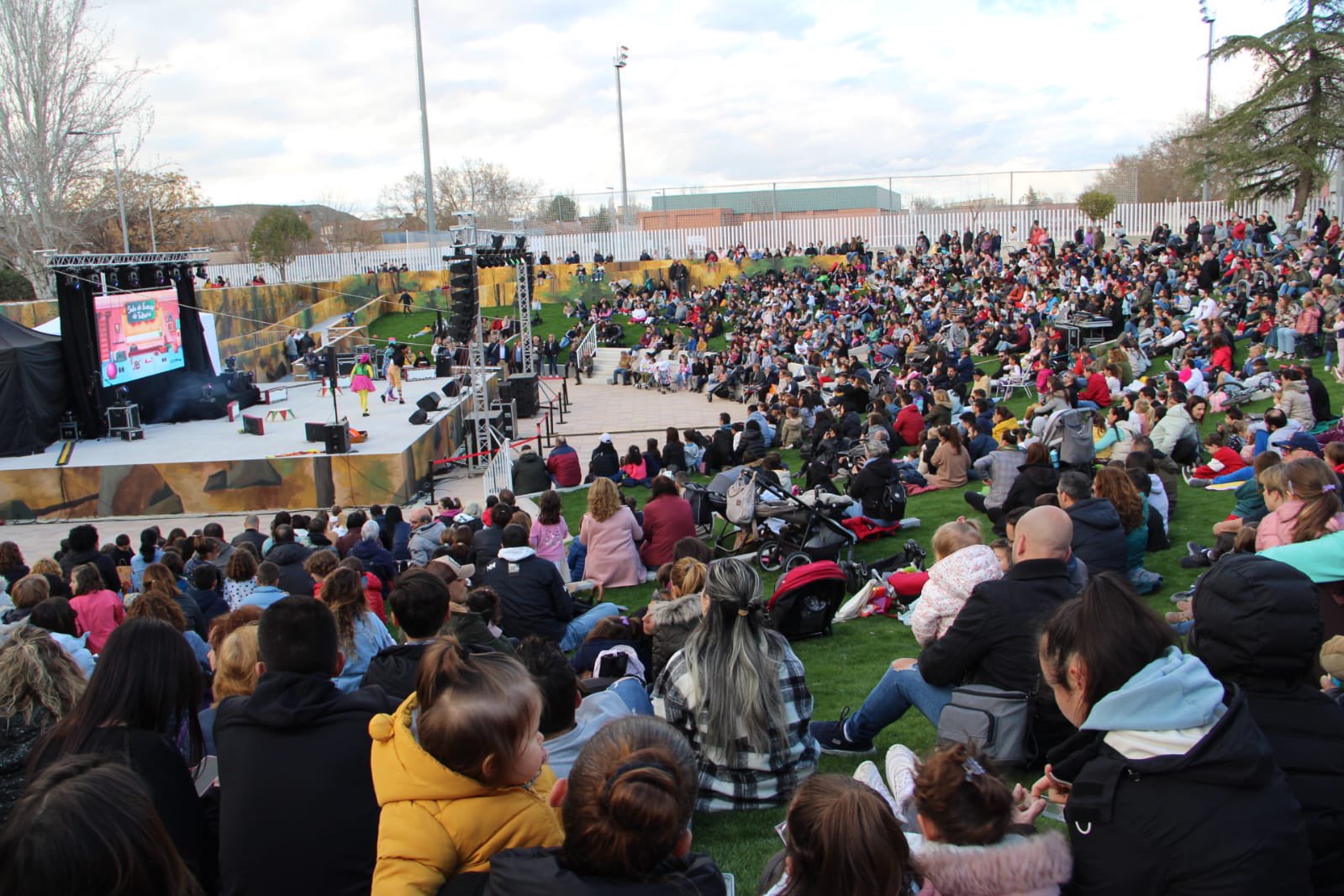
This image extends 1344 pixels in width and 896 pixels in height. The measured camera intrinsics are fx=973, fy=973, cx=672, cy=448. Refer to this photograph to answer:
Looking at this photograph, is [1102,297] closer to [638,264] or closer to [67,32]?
[638,264]

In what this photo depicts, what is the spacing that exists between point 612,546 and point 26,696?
5.82 m

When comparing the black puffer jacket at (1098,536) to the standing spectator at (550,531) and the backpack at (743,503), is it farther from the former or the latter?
the standing spectator at (550,531)

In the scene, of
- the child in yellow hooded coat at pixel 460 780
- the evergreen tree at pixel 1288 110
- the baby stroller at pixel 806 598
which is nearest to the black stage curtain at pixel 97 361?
the baby stroller at pixel 806 598

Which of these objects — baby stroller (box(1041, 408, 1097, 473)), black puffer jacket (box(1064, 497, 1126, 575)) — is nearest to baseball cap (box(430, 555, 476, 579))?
black puffer jacket (box(1064, 497, 1126, 575))

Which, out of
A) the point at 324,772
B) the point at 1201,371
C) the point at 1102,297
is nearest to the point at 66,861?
the point at 324,772

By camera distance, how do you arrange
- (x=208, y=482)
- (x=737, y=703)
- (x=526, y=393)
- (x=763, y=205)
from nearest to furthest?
1. (x=737, y=703)
2. (x=208, y=482)
3. (x=526, y=393)
4. (x=763, y=205)

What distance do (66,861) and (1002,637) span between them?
3.20m

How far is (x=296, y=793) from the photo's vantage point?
2.63 metres

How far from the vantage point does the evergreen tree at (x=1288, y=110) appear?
26.2 meters

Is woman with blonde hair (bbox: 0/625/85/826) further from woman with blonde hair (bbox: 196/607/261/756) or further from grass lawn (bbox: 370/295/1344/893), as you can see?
grass lawn (bbox: 370/295/1344/893)

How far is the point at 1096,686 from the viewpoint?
100.0 inches

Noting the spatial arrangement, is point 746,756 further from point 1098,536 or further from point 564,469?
point 564,469

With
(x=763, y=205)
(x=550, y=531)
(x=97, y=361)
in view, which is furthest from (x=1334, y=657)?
(x=763, y=205)

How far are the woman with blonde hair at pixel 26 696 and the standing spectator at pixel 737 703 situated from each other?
7.11ft
